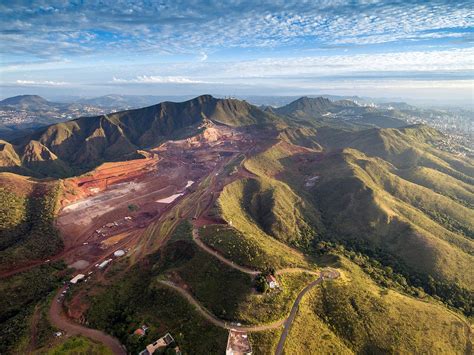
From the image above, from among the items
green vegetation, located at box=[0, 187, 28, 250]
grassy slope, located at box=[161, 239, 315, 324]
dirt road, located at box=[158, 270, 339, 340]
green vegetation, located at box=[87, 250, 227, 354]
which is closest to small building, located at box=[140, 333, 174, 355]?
green vegetation, located at box=[87, 250, 227, 354]

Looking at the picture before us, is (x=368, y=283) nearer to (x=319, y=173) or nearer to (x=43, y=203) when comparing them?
(x=319, y=173)

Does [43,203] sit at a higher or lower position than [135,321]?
higher

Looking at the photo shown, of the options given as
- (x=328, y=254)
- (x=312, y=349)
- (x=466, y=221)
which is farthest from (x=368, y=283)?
(x=466, y=221)

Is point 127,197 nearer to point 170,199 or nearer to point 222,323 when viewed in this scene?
point 170,199

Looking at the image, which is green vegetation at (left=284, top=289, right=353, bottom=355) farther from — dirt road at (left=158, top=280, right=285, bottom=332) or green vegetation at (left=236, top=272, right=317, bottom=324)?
dirt road at (left=158, top=280, right=285, bottom=332)

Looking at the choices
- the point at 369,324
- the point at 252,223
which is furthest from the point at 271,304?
the point at 252,223
